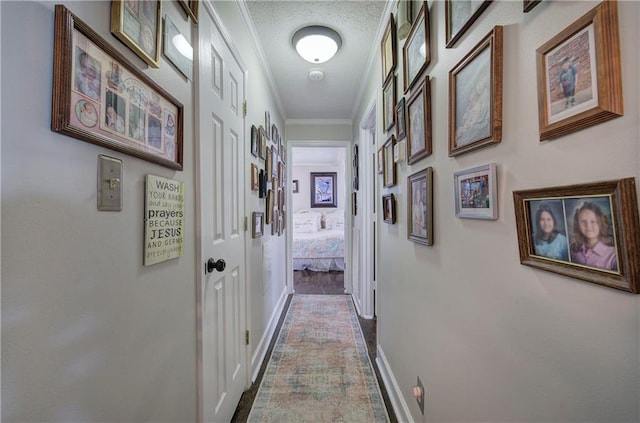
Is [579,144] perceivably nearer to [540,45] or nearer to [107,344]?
[540,45]

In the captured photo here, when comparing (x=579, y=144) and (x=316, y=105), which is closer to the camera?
(x=579, y=144)

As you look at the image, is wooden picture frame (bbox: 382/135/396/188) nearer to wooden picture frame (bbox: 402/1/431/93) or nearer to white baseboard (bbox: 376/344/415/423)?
wooden picture frame (bbox: 402/1/431/93)

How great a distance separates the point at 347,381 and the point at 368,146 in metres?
2.10

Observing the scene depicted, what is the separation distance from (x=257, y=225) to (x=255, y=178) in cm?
35

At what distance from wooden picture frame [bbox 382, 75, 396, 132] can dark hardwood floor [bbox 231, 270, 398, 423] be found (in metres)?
1.71

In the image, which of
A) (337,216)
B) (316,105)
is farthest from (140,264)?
(337,216)

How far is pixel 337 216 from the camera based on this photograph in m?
6.90

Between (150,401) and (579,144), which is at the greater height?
(579,144)

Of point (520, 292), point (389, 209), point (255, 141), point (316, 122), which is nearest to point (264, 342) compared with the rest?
point (389, 209)

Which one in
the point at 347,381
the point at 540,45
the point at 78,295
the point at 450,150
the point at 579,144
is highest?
the point at 540,45

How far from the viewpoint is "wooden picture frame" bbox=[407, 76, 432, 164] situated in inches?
44.3

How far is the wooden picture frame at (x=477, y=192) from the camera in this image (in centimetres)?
73

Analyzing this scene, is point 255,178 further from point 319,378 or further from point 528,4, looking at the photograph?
point 528,4

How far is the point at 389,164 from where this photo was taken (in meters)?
1.74
